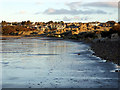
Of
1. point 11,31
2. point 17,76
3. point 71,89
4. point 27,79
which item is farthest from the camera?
point 11,31

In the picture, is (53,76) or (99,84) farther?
(53,76)

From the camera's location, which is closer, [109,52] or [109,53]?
[109,53]

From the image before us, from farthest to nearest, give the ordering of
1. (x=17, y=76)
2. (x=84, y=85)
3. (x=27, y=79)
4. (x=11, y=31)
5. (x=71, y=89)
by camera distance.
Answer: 1. (x=11, y=31)
2. (x=17, y=76)
3. (x=27, y=79)
4. (x=84, y=85)
5. (x=71, y=89)

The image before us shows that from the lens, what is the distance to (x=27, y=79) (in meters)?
11.9

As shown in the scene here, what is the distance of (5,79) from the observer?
38.9ft

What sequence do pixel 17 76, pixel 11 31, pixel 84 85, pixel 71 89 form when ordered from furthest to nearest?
pixel 11 31 → pixel 17 76 → pixel 84 85 → pixel 71 89

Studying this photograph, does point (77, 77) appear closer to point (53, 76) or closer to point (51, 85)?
point (53, 76)

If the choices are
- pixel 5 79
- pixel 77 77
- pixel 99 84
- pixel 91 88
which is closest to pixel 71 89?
pixel 91 88

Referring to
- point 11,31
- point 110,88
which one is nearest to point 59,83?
point 110,88

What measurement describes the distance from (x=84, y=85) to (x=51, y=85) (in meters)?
1.46

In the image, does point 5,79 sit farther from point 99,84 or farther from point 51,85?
point 99,84

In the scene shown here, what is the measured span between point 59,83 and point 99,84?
5.97 ft

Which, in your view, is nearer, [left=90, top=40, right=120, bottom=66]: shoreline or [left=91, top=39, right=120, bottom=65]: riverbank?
[left=90, top=40, right=120, bottom=66]: shoreline

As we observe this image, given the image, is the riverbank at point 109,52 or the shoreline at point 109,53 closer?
the shoreline at point 109,53
